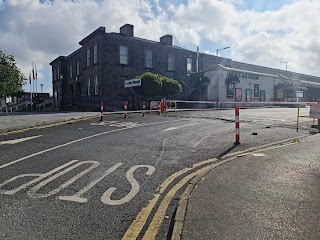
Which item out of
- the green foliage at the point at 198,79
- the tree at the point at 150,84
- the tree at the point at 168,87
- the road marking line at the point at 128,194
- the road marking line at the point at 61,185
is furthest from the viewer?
the green foliage at the point at 198,79

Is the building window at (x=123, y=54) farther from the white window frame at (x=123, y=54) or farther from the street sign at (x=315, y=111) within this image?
the street sign at (x=315, y=111)

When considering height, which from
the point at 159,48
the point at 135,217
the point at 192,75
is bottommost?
the point at 135,217

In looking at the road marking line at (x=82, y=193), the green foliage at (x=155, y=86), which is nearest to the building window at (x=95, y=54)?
the green foliage at (x=155, y=86)

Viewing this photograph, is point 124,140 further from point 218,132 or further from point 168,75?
point 168,75

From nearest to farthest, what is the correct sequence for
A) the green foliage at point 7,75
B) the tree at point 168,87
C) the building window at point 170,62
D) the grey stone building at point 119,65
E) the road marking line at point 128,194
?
the road marking line at point 128,194
the green foliage at point 7,75
the tree at point 168,87
the grey stone building at point 119,65
the building window at point 170,62

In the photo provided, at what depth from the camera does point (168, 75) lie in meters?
43.4

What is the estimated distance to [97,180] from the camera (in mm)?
5637

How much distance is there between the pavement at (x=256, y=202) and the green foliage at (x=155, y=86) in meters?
25.8

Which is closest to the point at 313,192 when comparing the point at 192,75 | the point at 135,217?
the point at 135,217

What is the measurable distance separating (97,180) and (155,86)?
2727 cm

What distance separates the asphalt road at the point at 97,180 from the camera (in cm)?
373

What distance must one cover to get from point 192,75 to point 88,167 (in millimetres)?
37640

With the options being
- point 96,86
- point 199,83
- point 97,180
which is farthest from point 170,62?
point 97,180

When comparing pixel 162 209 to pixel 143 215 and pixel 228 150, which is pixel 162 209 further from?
pixel 228 150
